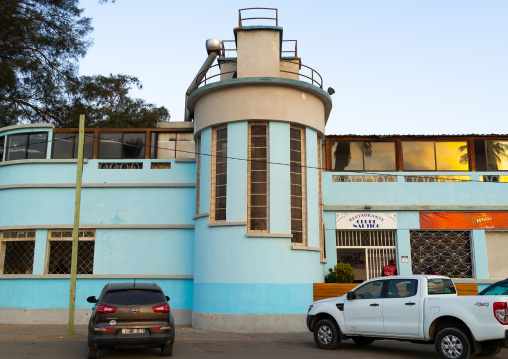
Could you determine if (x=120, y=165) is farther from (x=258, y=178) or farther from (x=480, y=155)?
(x=480, y=155)

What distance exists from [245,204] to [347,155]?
5880mm

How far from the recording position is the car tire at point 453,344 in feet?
30.4

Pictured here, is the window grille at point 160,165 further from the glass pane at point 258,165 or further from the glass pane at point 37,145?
the glass pane at point 37,145

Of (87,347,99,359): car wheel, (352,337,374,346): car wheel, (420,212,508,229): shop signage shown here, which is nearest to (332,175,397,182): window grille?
(420,212,508,229): shop signage

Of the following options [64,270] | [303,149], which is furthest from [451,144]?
[64,270]

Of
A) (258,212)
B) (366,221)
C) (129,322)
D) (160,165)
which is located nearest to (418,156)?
(366,221)

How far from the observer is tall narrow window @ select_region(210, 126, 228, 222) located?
54.1ft

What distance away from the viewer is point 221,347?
1199cm

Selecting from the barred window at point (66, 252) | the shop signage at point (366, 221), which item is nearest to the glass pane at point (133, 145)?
the barred window at point (66, 252)

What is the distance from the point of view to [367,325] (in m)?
11.0

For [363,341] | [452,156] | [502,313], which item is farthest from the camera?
[452,156]

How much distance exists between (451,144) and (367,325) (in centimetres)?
1135

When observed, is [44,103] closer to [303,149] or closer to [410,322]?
[303,149]

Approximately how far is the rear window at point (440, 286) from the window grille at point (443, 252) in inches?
309
